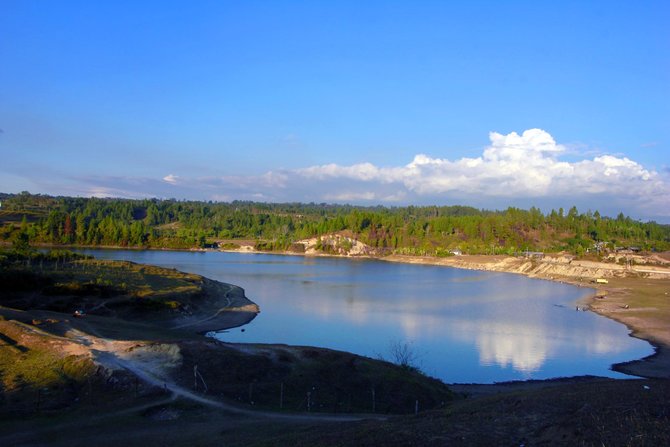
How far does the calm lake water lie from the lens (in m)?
42.9

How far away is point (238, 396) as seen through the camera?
25125 millimetres

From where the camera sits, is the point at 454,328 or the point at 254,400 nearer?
the point at 254,400

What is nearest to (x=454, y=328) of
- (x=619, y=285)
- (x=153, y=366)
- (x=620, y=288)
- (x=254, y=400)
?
(x=254, y=400)

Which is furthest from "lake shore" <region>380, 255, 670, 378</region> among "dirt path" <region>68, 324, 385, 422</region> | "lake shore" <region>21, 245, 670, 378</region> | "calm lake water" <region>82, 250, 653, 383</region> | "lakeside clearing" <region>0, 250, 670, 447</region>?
"dirt path" <region>68, 324, 385, 422</region>

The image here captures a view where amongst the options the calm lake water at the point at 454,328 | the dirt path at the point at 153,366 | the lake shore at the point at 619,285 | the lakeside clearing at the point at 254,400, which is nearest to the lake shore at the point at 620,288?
the lake shore at the point at 619,285

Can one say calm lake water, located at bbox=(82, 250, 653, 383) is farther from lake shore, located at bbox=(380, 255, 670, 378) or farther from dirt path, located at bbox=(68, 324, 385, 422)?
dirt path, located at bbox=(68, 324, 385, 422)

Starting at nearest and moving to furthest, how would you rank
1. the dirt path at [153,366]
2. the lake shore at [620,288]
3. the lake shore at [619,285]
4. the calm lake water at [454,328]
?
the dirt path at [153,366]
the calm lake water at [454,328]
the lake shore at [620,288]
the lake shore at [619,285]

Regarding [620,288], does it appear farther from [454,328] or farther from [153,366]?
[153,366]

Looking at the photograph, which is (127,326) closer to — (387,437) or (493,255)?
(387,437)

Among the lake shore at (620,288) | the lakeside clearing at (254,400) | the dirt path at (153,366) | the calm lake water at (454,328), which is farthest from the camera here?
Answer: the lake shore at (620,288)

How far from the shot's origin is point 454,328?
5625 centimetres

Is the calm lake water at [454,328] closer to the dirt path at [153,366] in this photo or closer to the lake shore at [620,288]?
the lake shore at [620,288]

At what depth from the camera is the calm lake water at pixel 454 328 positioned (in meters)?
42.9

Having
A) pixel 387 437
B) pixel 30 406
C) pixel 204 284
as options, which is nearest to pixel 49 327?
pixel 30 406
